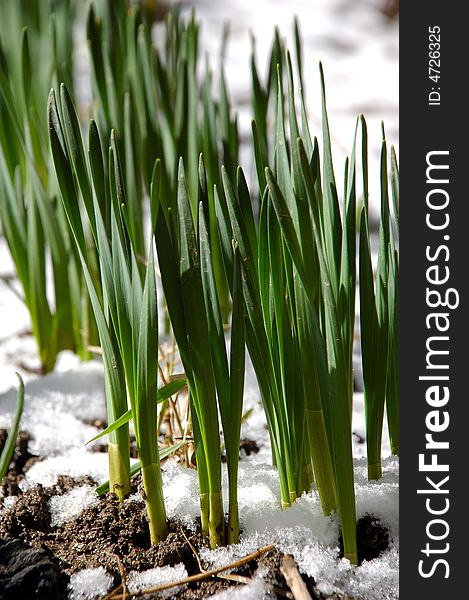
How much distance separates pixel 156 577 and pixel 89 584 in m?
0.08

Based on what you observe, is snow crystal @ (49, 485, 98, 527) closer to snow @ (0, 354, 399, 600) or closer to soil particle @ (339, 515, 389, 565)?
snow @ (0, 354, 399, 600)

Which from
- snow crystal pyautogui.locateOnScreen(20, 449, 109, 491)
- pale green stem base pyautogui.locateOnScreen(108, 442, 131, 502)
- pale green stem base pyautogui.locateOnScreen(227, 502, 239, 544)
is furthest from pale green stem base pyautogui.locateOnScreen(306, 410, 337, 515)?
snow crystal pyautogui.locateOnScreen(20, 449, 109, 491)

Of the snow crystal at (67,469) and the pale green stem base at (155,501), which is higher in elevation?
the pale green stem base at (155,501)

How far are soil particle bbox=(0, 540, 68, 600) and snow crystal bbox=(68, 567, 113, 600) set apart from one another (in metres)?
0.01

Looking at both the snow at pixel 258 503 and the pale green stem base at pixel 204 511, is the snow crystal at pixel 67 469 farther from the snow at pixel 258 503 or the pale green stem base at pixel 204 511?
the pale green stem base at pixel 204 511

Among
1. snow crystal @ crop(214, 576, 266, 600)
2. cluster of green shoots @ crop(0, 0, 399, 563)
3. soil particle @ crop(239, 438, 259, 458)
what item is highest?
cluster of green shoots @ crop(0, 0, 399, 563)

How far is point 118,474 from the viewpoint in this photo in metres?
0.95

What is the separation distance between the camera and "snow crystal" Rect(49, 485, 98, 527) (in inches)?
38.2

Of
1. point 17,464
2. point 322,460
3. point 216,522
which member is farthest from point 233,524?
point 17,464

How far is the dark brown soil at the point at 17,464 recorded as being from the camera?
1.06 metres

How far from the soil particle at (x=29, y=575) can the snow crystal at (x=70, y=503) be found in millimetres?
147

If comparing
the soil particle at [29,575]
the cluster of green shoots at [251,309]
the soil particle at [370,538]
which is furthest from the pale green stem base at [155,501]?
the soil particle at [370,538]

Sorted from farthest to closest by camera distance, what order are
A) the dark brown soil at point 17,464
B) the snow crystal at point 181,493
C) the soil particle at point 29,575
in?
1. the dark brown soil at point 17,464
2. the snow crystal at point 181,493
3. the soil particle at point 29,575

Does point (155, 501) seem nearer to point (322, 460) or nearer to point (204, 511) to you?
point (204, 511)
